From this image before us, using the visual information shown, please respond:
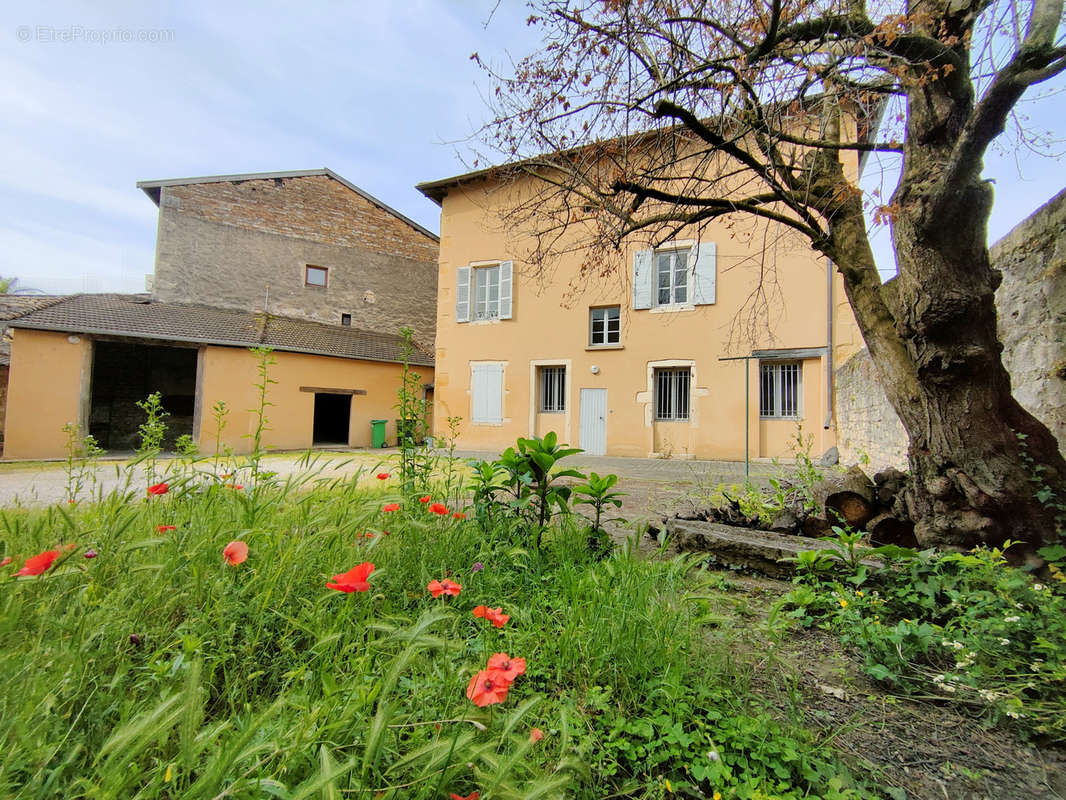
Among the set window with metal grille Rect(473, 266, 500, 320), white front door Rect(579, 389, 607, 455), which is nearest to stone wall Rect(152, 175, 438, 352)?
window with metal grille Rect(473, 266, 500, 320)

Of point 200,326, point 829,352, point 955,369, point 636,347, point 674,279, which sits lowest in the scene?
point 955,369

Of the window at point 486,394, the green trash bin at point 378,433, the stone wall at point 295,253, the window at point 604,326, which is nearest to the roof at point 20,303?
the stone wall at point 295,253

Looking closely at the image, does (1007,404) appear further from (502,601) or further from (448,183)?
(448,183)

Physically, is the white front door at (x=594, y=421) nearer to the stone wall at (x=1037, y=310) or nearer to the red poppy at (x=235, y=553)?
the stone wall at (x=1037, y=310)

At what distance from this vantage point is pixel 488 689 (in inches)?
36.2

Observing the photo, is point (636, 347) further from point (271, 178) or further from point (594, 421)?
point (271, 178)

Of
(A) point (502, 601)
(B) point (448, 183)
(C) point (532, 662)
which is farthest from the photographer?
(B) point (448, 183)

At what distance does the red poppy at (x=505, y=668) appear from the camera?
0.95 m

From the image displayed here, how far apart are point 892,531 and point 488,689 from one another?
9.11 ft

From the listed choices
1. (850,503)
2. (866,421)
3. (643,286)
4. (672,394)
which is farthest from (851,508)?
(643,286)

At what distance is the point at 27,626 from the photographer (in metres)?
1.18

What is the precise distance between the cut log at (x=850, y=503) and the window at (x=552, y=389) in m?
9.39

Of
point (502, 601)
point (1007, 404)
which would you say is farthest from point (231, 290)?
point (1007, 404)

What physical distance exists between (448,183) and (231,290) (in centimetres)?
822
